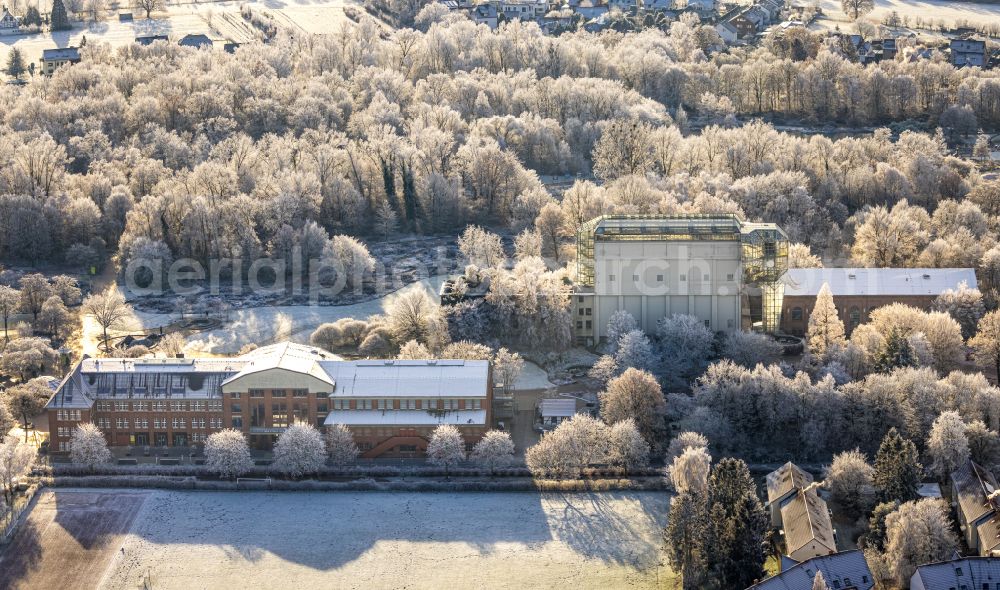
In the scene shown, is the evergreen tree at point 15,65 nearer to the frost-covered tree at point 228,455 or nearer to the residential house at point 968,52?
the frost-covered tree at point 228,455

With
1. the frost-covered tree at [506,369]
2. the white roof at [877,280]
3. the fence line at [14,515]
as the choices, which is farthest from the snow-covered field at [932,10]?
the fence line at [14,515]

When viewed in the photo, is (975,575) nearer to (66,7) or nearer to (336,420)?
(336,420)

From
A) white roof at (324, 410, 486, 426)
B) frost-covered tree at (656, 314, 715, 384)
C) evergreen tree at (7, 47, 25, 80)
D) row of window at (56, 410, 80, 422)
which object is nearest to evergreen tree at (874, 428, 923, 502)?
frost-covered tree at (656, 314, 715, 384)

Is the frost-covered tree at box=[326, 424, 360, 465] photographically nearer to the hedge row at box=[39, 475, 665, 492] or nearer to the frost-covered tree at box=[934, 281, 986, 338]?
the hedge row at box=[39, 475, 665, 492]

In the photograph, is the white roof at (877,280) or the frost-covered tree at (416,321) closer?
the frost-covered tree at (416,321)

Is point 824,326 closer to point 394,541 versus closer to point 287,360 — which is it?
point 394,541
